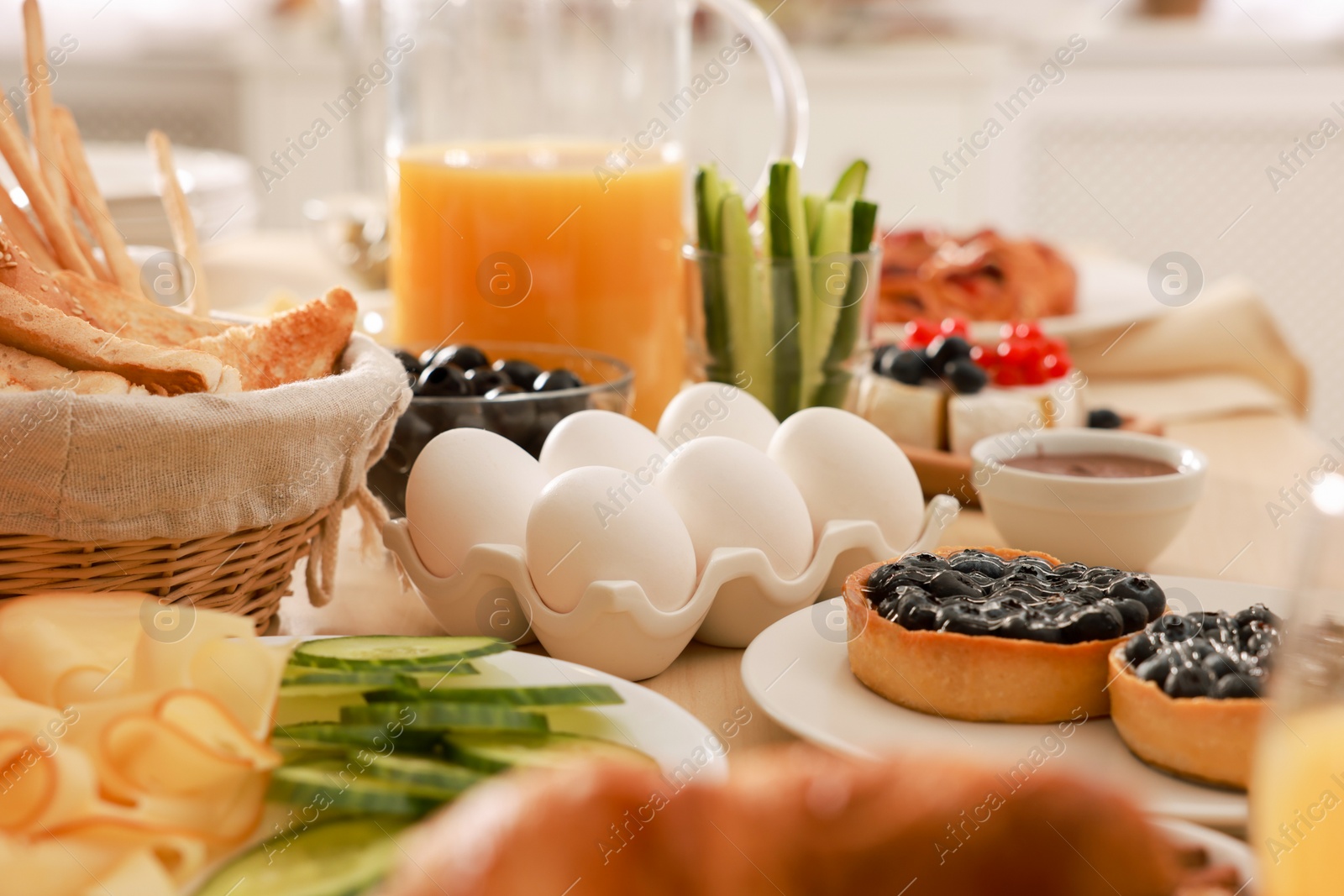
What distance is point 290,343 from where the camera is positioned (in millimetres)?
704

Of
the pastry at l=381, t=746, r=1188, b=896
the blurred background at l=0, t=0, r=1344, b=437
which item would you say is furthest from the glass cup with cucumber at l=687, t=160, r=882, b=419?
the blurred background at l=0, t=0, r=1344, b=437

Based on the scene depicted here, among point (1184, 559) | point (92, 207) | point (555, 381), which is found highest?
point (92, 207)

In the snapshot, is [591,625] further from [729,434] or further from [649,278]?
[649,278]

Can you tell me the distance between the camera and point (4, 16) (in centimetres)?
340

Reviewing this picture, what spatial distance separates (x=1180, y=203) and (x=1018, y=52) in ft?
1.99

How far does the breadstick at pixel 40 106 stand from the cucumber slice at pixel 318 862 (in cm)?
52

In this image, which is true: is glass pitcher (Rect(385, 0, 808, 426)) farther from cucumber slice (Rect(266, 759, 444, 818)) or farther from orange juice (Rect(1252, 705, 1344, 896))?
orange juice (Rect(1252, 705, 1344, 896))

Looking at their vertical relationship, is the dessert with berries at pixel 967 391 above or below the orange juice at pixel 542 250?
below

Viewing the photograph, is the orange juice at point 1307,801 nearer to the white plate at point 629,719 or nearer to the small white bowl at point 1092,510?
the white plate at point 629,719

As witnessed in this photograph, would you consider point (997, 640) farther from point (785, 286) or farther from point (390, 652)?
point (785, 286)

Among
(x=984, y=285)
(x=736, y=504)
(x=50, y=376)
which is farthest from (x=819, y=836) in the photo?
(x=984, y=285)

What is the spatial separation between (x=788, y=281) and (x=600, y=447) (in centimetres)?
28

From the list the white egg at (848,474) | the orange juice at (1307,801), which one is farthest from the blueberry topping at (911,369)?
the orange juice at (1307,801)

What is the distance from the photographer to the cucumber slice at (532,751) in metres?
0.46
